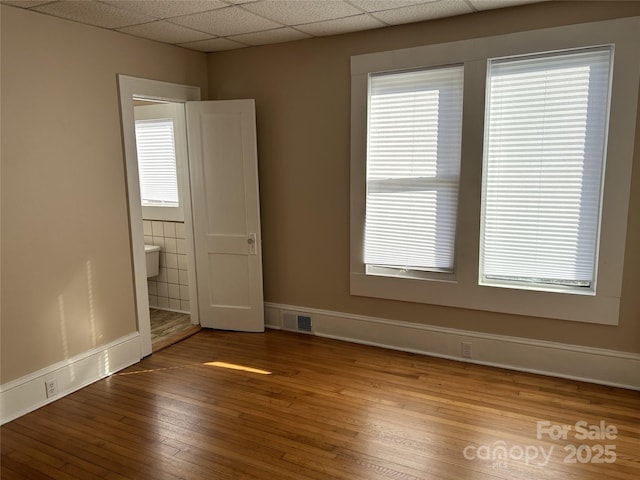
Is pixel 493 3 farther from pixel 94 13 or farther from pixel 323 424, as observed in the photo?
pixel 323 424

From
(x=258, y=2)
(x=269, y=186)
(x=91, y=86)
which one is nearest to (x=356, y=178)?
(x=269, y=186)

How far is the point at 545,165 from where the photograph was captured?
328 centimetres

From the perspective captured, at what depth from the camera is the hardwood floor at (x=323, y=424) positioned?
246cm

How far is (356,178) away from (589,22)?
190 centimetres

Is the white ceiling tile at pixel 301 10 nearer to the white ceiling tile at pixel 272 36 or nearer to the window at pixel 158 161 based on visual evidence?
the white ceiling tile at pixel 272 36

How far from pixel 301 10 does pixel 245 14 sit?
1.27ft

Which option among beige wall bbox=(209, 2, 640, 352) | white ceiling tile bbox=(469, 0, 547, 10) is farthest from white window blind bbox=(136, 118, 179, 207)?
white ceiling tile bbox=(469, 0, 547, 10)

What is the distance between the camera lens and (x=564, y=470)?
240cm

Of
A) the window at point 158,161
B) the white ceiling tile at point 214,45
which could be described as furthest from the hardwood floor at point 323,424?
the white ceiling tile at point 214,45

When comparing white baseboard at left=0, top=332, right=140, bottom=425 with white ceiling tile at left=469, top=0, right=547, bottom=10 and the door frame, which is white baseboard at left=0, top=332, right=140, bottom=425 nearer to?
the door frame

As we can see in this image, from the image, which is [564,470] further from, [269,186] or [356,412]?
[269,186]

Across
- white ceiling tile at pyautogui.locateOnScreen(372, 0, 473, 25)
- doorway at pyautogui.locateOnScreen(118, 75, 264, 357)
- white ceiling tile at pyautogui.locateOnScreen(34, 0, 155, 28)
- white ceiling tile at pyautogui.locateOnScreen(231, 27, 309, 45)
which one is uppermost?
white ceiling tile at pyautogui.locateOnScreen(231, 27, 309, 45)

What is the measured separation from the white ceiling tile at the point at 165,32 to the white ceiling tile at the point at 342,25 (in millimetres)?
852

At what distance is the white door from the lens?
166 inches
